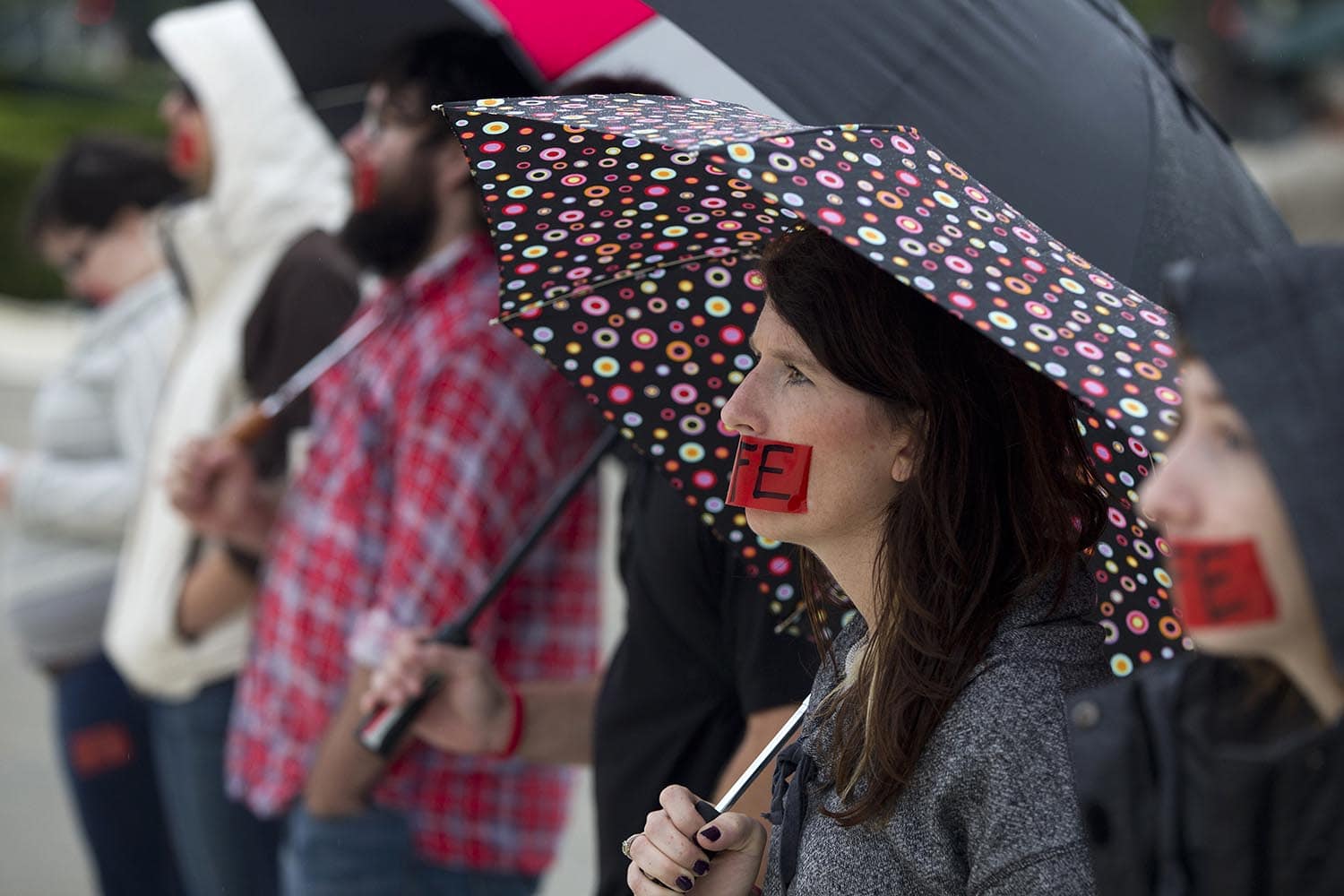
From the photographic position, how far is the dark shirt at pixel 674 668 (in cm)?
221

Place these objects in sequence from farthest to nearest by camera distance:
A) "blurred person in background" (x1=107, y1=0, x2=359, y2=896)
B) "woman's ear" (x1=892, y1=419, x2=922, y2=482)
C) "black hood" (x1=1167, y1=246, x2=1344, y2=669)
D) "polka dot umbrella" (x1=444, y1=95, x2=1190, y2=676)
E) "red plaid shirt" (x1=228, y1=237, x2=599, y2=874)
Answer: "blurred person in background" (x1=107, y1=0, x2=359, y2=896), "red plaid shirt" (x1=228, y1=237, x2=599, y2=874), "woman's ear" (x1=892, y1=419, x2=922, y2=482), "polka dot umbrella" (x1=444, y1=95, x2=1190, y2=676), "black hood" (x1=1167, y1=246, x2=1344, y2=669)

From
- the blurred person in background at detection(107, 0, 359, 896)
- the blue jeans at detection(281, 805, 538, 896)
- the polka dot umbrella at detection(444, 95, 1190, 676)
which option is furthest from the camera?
the blurred person in background at detection(107, 0, 359, 896)

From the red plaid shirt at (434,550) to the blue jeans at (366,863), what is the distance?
0.10ft

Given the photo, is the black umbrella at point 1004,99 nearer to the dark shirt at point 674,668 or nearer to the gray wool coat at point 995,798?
the gray wool coat at point 995,798

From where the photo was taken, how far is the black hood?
106cm

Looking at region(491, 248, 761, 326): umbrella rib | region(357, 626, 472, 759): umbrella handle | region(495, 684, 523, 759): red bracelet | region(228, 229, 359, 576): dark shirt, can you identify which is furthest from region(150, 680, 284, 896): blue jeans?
region(491, 248, 761, 326): umbrella rib

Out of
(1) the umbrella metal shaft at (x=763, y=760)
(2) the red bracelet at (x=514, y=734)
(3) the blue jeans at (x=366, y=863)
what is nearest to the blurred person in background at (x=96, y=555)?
(3) the blue jeans at (x=366, y=863)

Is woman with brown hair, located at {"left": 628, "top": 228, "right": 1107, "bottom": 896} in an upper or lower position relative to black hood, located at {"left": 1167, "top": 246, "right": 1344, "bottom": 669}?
lower

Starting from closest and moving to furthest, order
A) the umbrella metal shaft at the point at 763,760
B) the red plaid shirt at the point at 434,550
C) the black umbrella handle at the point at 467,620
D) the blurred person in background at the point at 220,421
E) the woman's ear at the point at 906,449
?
the woman's ear at the point at 906,449 → the umbrella metal shaft at the point at 763,760 → the black umbrella handle at the point at 467,620 → the red plaid shirt at the point at 434,550 → the blurred person in background at the point at 220,421

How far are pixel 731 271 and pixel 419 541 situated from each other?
32.7 inches

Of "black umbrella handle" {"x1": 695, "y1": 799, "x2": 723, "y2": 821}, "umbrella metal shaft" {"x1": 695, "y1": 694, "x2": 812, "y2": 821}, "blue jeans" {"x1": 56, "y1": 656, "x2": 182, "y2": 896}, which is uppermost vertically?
"black umbrella handle" {"x1": 695, "y1": 799, "x2": 723, "y2": 821}

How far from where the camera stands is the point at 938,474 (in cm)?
165

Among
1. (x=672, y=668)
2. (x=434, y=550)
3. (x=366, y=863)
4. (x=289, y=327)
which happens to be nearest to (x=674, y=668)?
(x=672, y=668)

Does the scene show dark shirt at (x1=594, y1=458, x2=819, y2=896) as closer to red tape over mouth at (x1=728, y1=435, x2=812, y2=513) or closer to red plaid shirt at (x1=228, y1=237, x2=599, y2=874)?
red plaid shirt at (x1=228, y1=237, x2=599, y2=874)
